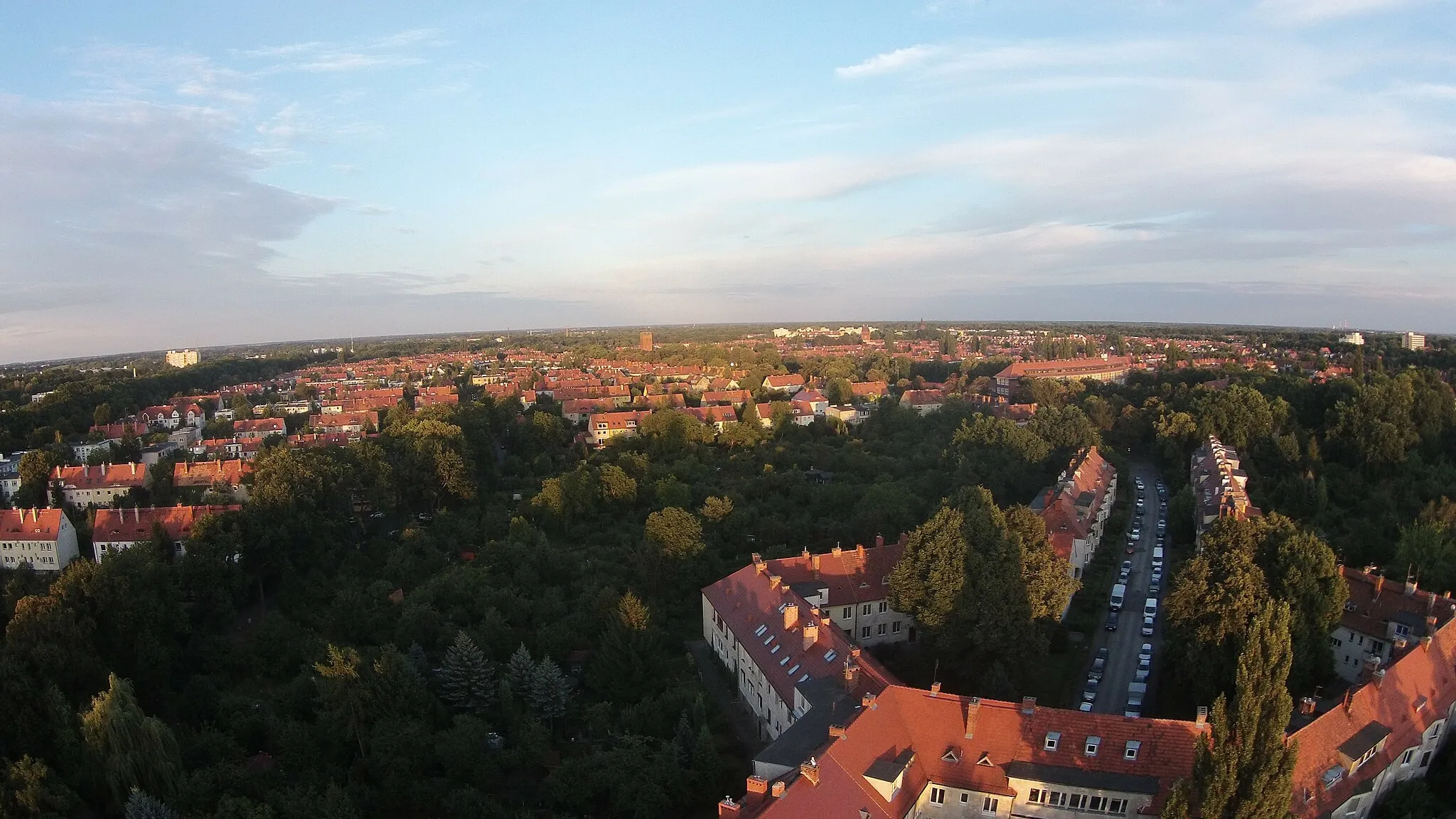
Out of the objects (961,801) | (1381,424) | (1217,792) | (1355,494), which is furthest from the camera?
(1381,424)

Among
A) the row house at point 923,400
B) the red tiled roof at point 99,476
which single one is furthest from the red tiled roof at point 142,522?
the row house at point 923,400

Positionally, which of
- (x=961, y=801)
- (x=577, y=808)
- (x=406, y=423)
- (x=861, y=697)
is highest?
(x=406, y=423)

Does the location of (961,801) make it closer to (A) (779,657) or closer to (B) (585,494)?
(A) (779,657)

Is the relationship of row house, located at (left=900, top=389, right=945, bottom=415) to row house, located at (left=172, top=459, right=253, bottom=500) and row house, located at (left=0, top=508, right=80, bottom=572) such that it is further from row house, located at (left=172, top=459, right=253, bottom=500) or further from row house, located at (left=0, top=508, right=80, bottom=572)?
row house, located at (left=0, top=508, right=80, bottom=572)

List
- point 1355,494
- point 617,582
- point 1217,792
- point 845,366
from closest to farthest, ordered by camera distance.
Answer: point 1217,792 → point 617,582 → point 1355,494 → point 845,366

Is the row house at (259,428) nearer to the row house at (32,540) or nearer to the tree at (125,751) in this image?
the row house at (32,540)

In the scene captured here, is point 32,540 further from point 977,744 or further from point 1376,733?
point 1376,733

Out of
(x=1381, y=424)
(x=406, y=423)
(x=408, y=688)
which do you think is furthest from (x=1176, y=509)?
(x=406, y=423)
